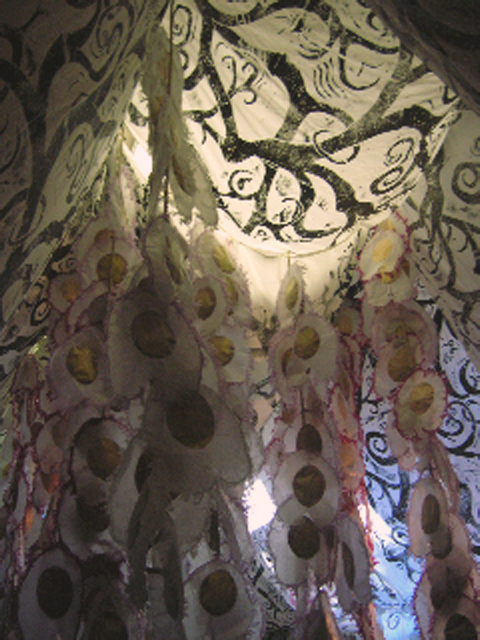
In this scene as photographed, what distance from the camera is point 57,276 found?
4.77ft

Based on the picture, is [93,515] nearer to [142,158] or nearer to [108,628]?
[108,628]

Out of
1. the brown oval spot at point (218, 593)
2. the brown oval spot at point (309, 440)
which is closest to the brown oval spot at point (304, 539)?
the brown oval spot at point (309, 440)

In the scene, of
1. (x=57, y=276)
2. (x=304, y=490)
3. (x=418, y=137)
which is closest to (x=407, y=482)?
(x=304, y=490)

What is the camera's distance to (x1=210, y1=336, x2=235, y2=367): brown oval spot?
4.02 feet

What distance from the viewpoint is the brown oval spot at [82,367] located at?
1062 millimetres

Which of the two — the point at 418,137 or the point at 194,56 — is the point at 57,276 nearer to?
the point at 194,56

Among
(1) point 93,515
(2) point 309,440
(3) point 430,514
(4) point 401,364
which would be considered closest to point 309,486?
(2) point 309,440

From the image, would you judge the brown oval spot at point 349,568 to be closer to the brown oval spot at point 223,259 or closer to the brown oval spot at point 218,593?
the brown oval spot at point 218,593

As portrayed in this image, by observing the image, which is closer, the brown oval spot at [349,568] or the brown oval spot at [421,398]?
the brown oval spot at [349,568]

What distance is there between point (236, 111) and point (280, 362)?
59 centimetres

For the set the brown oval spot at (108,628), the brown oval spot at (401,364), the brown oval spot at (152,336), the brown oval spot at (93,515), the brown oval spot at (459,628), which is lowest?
the brown oval spot at (459,628)

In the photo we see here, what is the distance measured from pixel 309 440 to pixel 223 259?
48 cm

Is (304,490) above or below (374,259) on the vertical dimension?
below

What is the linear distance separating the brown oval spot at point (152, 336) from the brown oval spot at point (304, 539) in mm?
622
